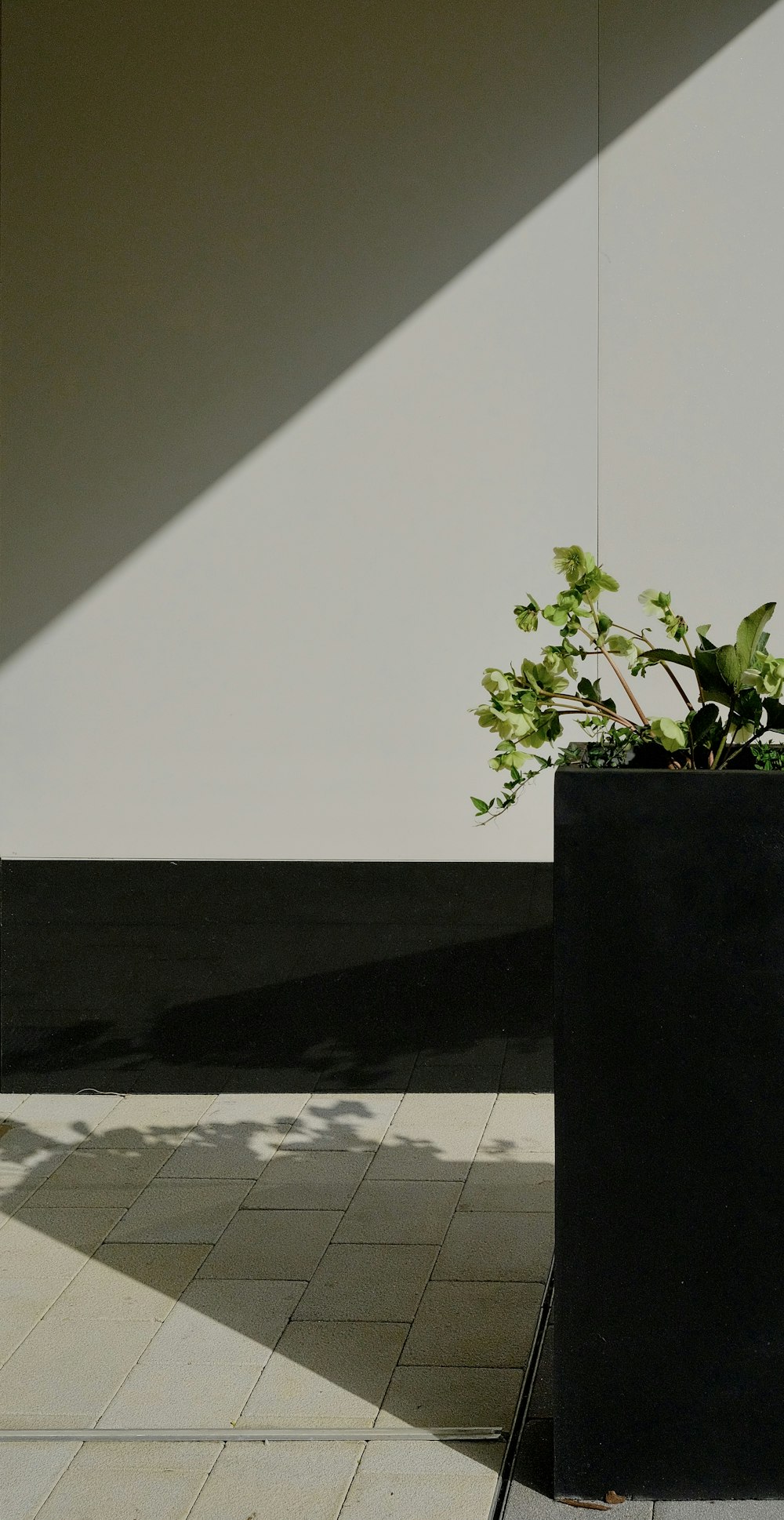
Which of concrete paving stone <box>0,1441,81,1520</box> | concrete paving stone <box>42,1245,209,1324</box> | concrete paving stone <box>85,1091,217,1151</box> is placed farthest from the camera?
concrete paving stone <box>85,1091,217,1151</box>

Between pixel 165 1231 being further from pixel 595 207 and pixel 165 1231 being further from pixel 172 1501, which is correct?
pixel 595 207

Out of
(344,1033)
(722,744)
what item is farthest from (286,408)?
(722,744)

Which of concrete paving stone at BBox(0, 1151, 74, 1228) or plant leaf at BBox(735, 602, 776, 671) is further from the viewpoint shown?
concrete paving stone at BBox(0, 1151, 74, 1228)

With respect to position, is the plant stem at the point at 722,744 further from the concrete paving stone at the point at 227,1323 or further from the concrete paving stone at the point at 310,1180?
the concrete paving stone at the point at 310,1180

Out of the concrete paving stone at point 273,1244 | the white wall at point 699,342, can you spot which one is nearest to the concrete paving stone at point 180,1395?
the concrete paving stone at point 273,1244

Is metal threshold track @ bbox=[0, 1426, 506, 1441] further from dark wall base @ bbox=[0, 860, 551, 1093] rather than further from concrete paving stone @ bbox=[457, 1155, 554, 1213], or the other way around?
dark wall base @ bbox=[0, 860, 551, 1093]

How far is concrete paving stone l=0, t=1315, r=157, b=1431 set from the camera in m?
2.45

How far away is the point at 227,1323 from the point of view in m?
2.75

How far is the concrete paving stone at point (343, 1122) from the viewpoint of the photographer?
3.69 metres

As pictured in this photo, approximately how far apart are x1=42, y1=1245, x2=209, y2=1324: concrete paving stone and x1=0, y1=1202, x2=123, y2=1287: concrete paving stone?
0.14 feet

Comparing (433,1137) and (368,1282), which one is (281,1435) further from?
(433,1137)

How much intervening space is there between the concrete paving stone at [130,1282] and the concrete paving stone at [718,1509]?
1.00 meters

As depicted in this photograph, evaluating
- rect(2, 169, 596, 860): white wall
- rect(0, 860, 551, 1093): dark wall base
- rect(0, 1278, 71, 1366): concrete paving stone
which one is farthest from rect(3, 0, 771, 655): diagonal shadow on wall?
rect(0, 1278, 71, 1366): concrete paving stone

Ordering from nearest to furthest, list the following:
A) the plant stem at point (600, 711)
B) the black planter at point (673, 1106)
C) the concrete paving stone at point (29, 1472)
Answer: the black planter at point (673, 1106) → the concrete paving stone at point (29, 1472) → the plant stem at point (600, 711)
